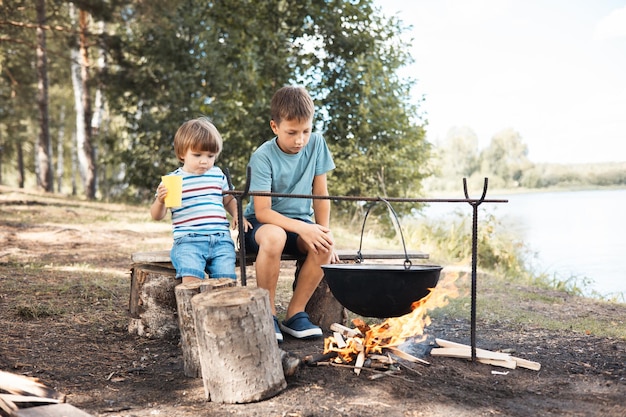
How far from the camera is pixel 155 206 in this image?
3377 millimetres

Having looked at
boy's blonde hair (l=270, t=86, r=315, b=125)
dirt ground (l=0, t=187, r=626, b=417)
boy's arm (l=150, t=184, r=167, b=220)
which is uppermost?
boy's blonde hair (l=270, t=86, r=315, b=125)

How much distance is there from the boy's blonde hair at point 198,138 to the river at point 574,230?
5.20 meters

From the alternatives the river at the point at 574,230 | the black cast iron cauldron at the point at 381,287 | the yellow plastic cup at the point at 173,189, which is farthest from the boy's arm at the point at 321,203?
the river at the point at 574,230

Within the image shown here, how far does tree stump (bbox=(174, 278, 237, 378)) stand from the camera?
9.34ft

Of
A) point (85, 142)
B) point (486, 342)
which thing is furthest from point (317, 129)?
point (486, 342)

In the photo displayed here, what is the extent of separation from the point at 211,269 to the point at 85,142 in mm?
13293

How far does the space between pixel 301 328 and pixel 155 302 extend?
2.90ft

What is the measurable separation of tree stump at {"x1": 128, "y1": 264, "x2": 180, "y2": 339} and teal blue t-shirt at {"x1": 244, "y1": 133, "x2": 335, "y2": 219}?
66 centimetres

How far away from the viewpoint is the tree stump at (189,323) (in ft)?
9.34

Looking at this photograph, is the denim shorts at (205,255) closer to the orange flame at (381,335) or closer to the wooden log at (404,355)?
the orange flame at (381,335)

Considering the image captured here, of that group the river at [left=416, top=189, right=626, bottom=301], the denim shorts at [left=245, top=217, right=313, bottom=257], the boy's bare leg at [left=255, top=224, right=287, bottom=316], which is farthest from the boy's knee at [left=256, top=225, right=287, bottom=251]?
the river at [left=416, top=189, right=626, bottom=301]

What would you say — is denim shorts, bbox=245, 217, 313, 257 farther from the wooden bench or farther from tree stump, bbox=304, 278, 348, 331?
tree stump, bbox=304, 278, 348, 331

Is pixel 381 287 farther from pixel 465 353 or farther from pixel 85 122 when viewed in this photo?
pixel 85 122

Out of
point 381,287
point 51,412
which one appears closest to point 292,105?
point 381,287
